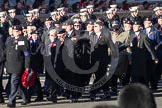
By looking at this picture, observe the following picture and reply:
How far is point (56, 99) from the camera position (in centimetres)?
1436

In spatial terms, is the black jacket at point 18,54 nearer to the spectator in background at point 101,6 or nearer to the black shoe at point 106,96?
the black shoe at point 106,96

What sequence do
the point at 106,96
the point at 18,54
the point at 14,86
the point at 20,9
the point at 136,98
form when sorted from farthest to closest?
the point at 20,9, the point at 106,96, the point at 14,86, the point at 18,54, the point at 136,98

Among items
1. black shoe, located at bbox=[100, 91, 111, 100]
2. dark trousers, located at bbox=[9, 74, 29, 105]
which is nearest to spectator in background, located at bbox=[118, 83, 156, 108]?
dark trousers, located at bbox=[9, 74, 29, 105]

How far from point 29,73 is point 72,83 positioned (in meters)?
1.22

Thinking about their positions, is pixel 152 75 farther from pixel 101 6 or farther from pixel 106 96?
pixel 101 6

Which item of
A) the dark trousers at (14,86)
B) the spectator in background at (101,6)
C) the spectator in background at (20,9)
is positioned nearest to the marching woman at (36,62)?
the dark trousers at (14,86)

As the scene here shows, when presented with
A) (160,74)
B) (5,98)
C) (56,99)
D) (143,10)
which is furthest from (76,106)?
(143,10)

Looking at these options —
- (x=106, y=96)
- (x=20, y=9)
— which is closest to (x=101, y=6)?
(x=20, y=9)

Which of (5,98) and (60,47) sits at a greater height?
(60,47)

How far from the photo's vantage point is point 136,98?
620 cm

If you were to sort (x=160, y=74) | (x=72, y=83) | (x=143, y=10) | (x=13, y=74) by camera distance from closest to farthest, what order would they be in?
(x=13, y=74) < (x=72, y=83) < (x=160, y=74) < (x=143, y=10)

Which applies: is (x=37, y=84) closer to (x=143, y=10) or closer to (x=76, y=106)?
(x=76, y=106)

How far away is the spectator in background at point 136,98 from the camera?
19.7 ft

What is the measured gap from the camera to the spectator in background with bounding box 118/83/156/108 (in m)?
6.00
